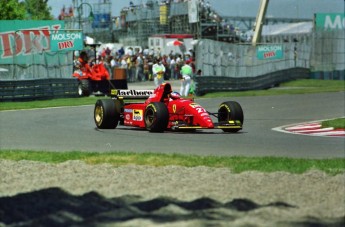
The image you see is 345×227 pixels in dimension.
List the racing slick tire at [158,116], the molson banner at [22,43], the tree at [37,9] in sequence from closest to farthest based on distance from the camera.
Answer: the racing slick tire at [158,116] < the molson banner at [22,43] < the tree at [37,9]

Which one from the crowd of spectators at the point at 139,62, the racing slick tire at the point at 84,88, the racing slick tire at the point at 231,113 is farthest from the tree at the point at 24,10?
the racing slick tire at the point at 231,113

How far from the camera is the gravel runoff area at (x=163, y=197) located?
7320 millimetres

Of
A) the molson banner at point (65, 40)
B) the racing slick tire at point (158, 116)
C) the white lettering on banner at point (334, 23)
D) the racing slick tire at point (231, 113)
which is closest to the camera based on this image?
the racing slick tire at point (158, 116)

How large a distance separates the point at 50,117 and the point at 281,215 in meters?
14.5

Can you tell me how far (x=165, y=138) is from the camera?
51.8ft

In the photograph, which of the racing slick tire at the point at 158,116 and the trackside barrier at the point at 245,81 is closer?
the racing slick tire at the point at 158,116

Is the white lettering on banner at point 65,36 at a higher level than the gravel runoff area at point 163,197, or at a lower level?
higher

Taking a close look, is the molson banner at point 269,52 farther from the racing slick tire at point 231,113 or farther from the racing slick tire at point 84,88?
the racing slick tire at point 231,113

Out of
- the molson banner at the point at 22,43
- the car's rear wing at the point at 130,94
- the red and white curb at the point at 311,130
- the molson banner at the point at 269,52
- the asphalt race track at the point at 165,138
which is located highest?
the molson banner at the point at 22,43

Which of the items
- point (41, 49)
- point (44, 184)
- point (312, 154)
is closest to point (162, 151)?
point (312, 154)

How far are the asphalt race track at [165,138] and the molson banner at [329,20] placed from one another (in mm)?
28475

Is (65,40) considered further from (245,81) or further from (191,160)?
(191,160)

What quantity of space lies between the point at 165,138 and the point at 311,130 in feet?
12.5

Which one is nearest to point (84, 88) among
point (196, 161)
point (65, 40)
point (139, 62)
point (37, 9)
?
point (65, 40)
